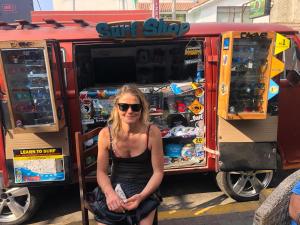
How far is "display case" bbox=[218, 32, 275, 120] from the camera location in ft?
11.6

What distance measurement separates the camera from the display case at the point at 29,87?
3.28 m

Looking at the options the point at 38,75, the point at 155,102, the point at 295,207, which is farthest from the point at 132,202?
the point at 155,102

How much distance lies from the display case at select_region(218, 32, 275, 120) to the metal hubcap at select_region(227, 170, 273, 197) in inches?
33.7

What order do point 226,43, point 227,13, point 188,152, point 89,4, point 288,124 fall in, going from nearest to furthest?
point 226,43, point 288,124, point 188,152, point 227,13, point 89,4

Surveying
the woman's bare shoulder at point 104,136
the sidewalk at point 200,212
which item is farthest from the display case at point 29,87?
the sidewalk at point 200,212

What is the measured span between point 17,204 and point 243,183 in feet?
8.56

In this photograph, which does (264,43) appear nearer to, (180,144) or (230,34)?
(230,34)

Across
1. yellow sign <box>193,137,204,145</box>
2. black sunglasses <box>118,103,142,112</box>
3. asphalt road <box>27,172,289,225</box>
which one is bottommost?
asphalt road <box>27,172,289,225</box>

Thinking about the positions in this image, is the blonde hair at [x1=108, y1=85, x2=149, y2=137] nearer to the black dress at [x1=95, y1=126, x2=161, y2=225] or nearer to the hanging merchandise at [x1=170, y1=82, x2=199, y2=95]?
the black dress at [x1=95, y1=126, x2=161, y2=225]

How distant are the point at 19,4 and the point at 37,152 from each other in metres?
15.1

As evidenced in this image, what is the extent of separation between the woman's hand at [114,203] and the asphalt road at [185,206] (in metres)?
1.48

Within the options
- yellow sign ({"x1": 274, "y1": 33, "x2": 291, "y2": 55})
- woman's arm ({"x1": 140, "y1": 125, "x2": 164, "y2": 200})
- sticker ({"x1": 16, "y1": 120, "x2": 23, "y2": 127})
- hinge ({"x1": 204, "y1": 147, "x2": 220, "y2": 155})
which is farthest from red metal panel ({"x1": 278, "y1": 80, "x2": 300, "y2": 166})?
sticker ({"x1": 16, "y1": 120, "x2": 23, "y2": 127})

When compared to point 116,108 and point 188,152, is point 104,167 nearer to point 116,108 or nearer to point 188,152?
point 116,108

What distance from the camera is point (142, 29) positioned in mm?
3721
